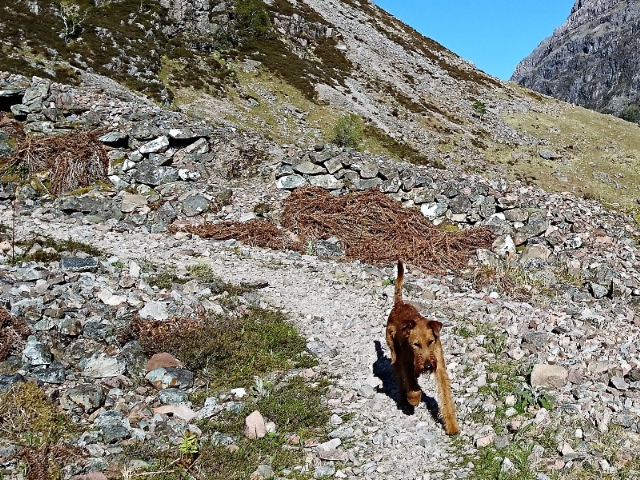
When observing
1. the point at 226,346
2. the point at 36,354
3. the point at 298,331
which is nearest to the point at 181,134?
the point at 298,331

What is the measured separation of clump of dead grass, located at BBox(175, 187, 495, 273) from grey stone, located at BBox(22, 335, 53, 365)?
8204 millimetres

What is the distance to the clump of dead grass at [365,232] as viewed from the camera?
14.5m

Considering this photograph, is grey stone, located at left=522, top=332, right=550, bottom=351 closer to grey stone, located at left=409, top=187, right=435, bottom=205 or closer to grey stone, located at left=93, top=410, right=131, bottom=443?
grey stone, located at left=93, top=410, right=131, bottom=443

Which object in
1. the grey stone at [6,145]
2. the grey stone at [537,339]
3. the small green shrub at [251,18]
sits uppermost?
the small green shrub at [251,18]

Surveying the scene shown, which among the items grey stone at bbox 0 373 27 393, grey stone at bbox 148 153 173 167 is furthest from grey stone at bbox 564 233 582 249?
grey stone at bbox 148 153 173 167

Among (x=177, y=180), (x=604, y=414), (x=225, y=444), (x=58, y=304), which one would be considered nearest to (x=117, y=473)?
(x=225, y=444)

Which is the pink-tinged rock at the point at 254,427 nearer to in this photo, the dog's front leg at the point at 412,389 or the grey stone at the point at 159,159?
the dog's front leg at the point at 412,389

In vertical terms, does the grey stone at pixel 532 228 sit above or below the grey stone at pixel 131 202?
above

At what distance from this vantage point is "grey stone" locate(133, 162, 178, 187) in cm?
1844

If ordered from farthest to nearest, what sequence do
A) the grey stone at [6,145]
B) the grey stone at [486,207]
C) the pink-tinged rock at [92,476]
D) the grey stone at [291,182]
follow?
the grey stone at [6,145], the grey stone at [291,182], the grey stone at [486,207], the pink-tinged rock at [92,476]

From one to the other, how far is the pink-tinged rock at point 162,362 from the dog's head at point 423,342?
403cm

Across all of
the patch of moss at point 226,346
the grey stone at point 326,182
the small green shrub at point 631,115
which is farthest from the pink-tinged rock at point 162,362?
the small green shrub at point 631,115

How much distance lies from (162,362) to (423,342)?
432 cm

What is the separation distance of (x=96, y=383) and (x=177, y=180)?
12534 millimetres
